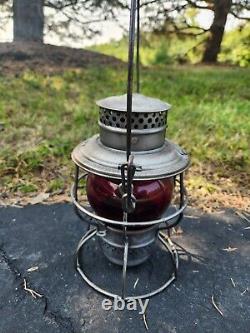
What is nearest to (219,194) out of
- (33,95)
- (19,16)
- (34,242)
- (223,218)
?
(223,218)

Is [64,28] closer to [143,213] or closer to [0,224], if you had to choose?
[0,224]

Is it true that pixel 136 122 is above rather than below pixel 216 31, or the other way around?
below

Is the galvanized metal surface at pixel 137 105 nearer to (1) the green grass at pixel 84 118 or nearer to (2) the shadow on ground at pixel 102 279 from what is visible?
(2) the shadow on ground at pixel 102 279

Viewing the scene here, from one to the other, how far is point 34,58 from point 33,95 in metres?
1.13

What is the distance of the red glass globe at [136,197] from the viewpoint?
4.74 ft

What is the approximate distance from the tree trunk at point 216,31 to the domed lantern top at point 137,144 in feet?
11.3

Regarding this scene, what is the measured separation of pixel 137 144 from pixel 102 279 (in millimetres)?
691

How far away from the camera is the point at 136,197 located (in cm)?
144

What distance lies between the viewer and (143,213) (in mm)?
1486

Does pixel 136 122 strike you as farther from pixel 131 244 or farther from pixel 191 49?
pixel 191 49

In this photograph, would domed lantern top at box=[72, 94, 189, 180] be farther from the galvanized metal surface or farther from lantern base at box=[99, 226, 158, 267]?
lantern base at box=[99, 226, 158, 267]

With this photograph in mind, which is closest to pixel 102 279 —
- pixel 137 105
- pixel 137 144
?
pixel 137 144

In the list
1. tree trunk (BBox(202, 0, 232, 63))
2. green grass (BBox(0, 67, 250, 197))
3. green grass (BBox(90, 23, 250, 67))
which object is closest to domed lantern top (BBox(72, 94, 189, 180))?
green grass (BBox(0, 67, 250, 197))

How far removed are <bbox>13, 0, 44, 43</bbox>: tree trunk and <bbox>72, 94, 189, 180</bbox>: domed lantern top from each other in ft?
13.8
